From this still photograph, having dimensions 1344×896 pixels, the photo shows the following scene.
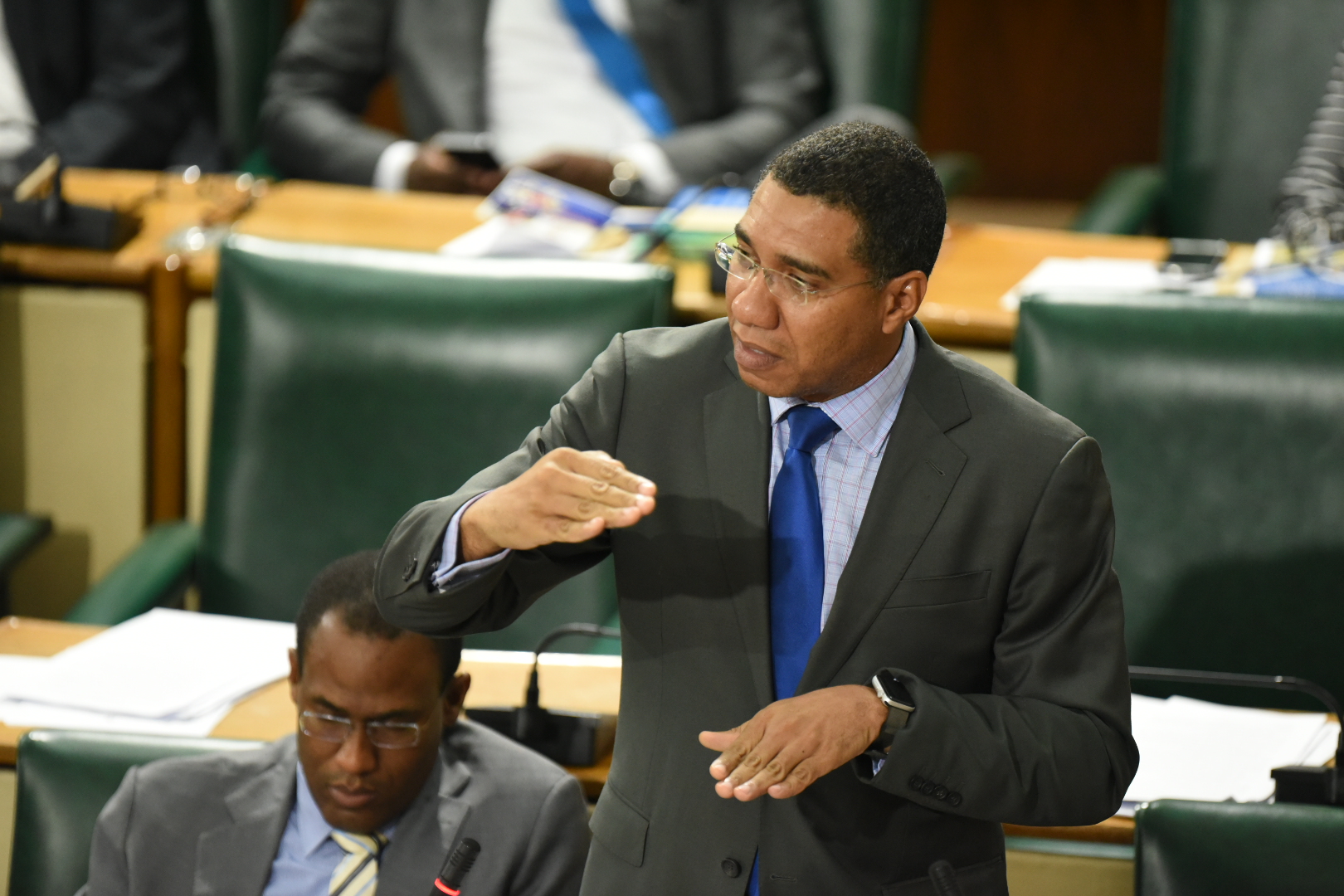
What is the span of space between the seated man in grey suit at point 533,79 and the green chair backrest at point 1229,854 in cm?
184

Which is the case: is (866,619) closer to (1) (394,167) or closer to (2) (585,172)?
(2) (585,172)

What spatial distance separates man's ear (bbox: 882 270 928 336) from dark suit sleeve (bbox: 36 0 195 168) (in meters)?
2.45

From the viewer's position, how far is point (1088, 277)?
7.50 ft

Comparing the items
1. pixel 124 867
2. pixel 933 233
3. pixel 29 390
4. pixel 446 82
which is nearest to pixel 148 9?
pixel 446 82

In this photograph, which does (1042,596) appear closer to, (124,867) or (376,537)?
(124,867)

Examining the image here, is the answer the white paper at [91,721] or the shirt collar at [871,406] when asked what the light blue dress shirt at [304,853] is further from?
the shirt collar at [871,406]

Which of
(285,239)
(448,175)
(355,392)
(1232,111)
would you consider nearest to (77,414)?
(285,239)

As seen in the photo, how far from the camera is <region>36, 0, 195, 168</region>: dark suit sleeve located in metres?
3.20

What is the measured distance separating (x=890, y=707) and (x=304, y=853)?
661 millimetres

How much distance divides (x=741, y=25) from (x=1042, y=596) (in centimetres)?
214

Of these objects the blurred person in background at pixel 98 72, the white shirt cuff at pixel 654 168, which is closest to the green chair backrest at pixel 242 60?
the blurred person in background at pixel 98 72

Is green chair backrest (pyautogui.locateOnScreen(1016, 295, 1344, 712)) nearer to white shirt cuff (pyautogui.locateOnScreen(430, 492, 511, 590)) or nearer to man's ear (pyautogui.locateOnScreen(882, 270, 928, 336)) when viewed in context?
man's ear (pyautogui.locateOnScreen(882, 270, 928, 336))

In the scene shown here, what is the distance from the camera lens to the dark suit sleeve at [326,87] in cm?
310

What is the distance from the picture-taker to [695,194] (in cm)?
260
